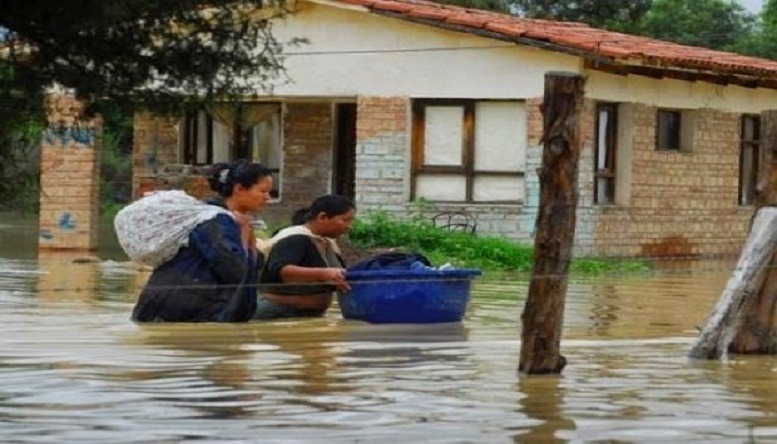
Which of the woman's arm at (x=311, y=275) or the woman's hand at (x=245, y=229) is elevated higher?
the woman's hand at (x=245, y=229)

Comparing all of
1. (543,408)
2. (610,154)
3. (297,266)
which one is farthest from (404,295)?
(610,154)

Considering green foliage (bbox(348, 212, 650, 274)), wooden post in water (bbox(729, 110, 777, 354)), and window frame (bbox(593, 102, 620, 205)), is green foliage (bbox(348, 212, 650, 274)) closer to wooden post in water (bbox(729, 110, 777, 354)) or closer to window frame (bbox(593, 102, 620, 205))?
window frame (bbox(593, 102, 620, 205))

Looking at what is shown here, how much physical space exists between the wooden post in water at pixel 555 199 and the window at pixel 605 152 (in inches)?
738

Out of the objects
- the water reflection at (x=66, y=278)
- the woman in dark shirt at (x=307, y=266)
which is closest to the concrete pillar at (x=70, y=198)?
the water reflection at (x=66, y=278)

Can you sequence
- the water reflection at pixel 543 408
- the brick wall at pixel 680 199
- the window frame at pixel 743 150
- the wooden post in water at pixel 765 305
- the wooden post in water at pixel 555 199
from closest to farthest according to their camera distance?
the water reflection at pixel 543 408
the wooden post in water at pixel 555 199
the wooden post in water at pixel 765 305
the brick wall at pixel 680 199
the window frame at pixel 743 150

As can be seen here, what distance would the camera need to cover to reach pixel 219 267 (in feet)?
Result: 47.5

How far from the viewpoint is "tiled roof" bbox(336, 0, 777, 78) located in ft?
91.9

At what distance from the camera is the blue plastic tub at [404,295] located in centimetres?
1552

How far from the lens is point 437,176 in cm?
2967

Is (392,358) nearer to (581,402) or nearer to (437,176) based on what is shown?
(581,402)

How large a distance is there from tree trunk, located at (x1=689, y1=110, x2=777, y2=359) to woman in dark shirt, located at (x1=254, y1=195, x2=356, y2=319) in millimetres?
3407

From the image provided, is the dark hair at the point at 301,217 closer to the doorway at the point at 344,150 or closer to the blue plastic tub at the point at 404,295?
the blue plastic tub at the point at 404,295

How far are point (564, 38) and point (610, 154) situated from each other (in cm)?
329

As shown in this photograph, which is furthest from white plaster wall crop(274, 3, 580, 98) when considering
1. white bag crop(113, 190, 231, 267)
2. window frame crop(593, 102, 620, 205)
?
white bag crop(113, 190, 231, 267)
